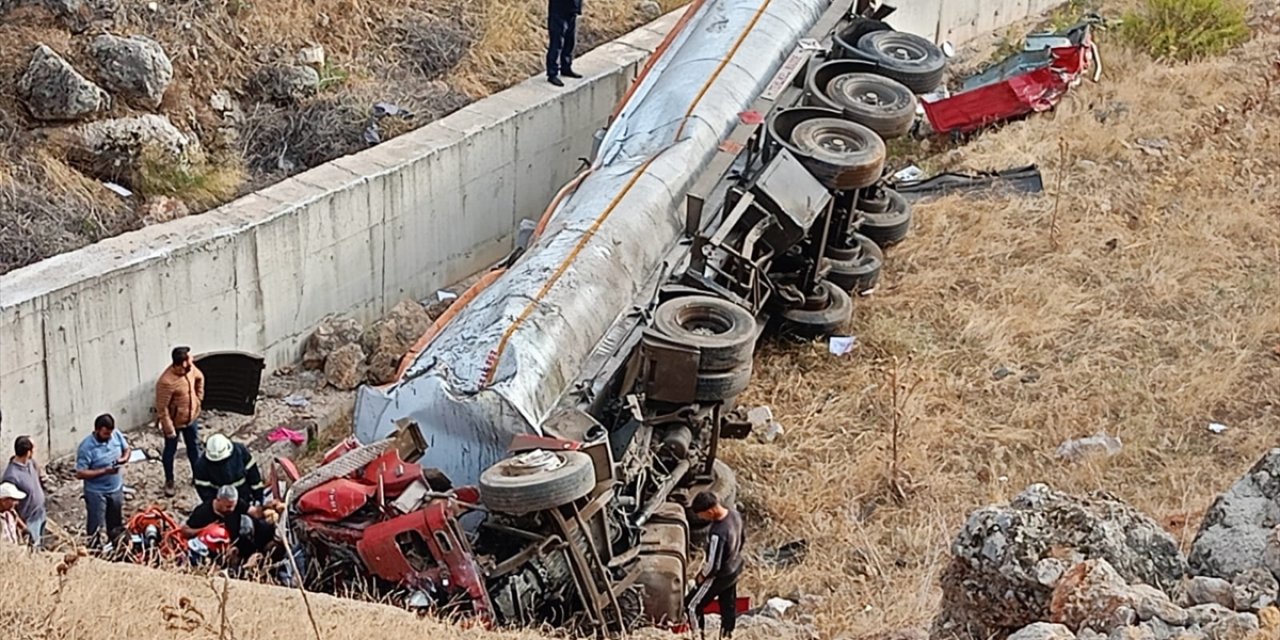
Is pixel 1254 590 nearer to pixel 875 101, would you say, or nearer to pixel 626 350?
pixel 626 350

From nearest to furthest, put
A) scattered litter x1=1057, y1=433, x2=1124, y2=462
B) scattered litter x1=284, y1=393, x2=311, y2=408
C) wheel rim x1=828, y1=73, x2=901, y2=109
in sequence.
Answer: scattered litter x1=1057, y1=433, x2=1124, y2=462
scattered litter x1=284, y1=393, x2=311, y2=408
wheel rim x1=828, y1=73, x2=901, y2=109

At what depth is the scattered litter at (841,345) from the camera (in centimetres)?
1062

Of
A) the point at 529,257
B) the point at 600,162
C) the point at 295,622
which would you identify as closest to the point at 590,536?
the point at 295,622

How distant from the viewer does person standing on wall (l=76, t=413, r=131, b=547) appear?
8.03 metres

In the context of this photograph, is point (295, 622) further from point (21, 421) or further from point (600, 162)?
point (600, 162)

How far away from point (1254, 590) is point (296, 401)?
257 inches

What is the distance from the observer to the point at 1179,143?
13.5 metres

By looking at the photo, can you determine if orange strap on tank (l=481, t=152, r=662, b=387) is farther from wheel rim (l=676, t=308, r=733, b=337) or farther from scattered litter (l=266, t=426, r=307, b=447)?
scattered litter (l=266, t=426, r=307, b=447)

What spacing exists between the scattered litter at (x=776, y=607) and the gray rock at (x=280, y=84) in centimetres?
596

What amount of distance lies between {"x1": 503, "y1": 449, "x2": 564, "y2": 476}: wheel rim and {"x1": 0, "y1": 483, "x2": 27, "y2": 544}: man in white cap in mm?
2274

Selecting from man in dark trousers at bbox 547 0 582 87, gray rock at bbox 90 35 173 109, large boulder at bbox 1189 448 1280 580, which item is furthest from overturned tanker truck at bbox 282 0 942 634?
gray rock at bbox 90 35 173 109

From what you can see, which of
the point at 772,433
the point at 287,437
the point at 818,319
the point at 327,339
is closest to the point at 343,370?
the point at 327,339

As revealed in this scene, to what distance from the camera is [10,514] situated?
23.8ft

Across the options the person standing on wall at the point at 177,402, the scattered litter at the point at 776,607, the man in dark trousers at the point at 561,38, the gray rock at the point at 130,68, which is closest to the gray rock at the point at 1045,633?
the scattered litter at the point at 776,607
